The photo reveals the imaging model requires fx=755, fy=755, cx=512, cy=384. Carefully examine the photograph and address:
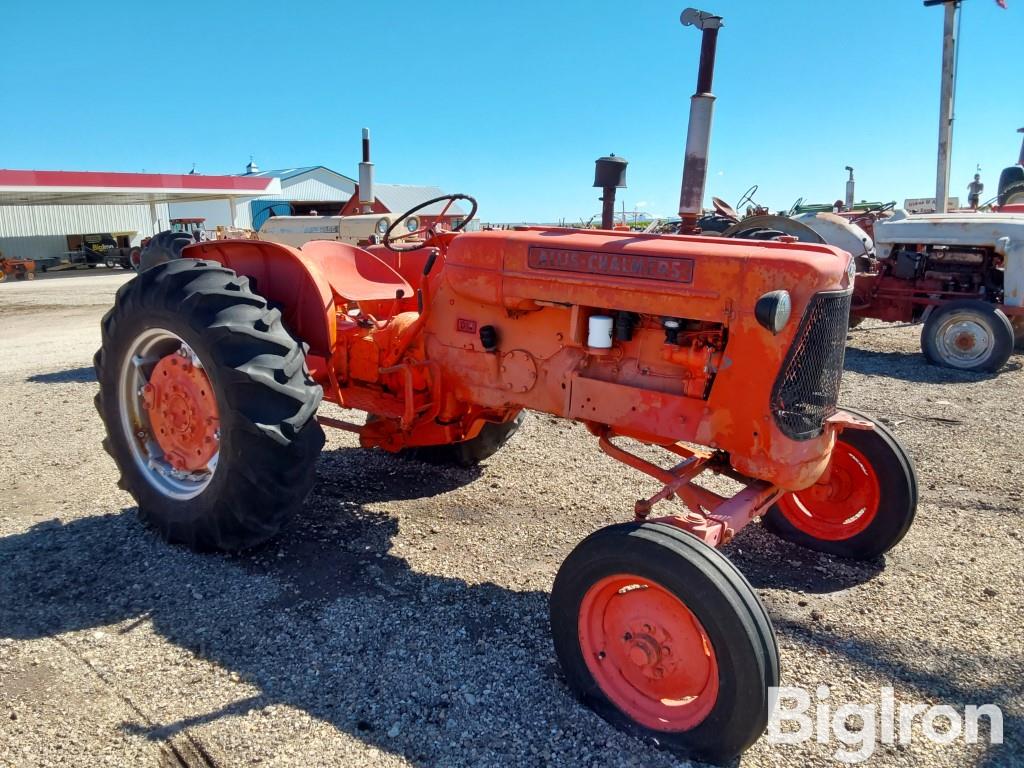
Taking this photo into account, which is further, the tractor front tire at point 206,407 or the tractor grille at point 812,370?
the tractor front tire at point 206,407

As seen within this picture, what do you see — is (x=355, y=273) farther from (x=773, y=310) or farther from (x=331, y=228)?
(x=331, y=228)

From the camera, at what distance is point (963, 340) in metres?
7.88

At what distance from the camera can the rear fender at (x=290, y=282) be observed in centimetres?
371

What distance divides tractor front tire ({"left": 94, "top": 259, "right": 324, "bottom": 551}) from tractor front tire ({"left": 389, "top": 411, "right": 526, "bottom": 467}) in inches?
54.1

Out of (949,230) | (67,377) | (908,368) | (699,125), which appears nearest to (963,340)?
(908,368)

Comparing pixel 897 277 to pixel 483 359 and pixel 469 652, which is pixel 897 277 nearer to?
pixel 483 359

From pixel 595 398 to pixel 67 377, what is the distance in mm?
6315

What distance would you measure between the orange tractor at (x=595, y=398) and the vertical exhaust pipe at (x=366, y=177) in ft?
19.2

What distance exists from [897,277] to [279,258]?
7.64m

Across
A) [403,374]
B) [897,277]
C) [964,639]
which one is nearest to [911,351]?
[897,277]

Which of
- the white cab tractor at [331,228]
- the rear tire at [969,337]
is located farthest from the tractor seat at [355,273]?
the rear tire at [969,337]

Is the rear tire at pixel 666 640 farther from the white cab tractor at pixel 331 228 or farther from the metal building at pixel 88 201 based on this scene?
the metal building at pixel 88 201

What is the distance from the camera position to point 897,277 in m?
8.91

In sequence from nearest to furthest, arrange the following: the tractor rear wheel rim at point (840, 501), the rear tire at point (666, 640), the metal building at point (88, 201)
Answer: the rear tire at point (666, 640), the tractor rear wheel rim at point (840, 501), the metal building at point (88, 201)
